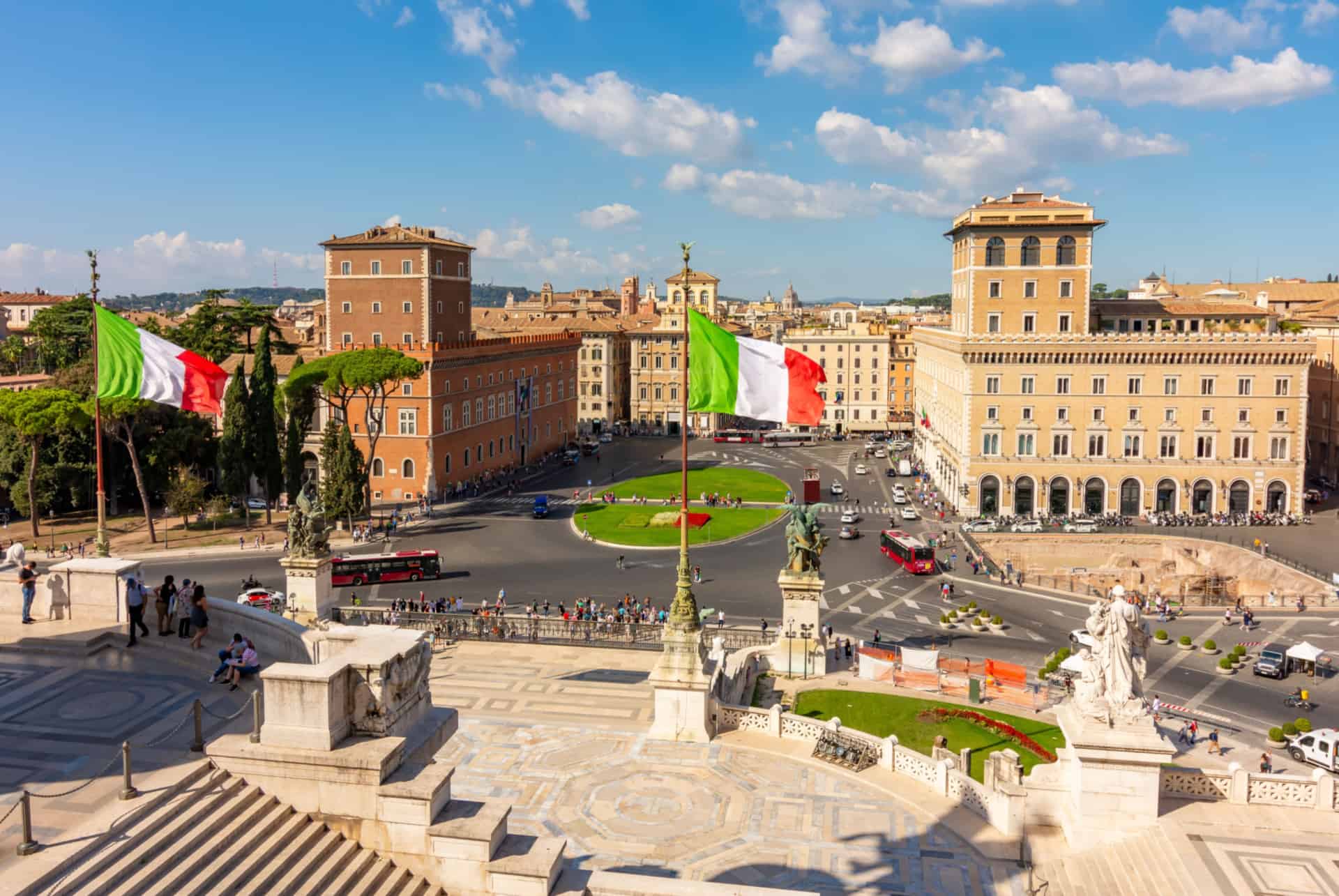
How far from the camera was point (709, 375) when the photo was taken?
2181 centimetres

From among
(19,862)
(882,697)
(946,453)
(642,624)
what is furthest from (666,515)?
(19,862)

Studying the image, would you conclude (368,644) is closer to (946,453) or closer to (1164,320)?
(946,453)

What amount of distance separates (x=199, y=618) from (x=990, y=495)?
52736 mm

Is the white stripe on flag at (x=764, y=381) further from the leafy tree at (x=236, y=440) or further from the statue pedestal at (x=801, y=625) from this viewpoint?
the leafy tree at (x=236, y=440)

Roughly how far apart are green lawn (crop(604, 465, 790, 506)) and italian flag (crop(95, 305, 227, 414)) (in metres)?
42.6

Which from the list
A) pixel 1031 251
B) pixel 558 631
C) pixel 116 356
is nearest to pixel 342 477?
pixel 558 631

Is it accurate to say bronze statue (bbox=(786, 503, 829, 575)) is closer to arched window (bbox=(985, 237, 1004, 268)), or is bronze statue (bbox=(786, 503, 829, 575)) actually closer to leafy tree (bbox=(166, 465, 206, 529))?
leafy tree (bbox=(166, 465, 206, 529))

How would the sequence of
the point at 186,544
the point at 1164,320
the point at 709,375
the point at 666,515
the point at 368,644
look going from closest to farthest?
the point at 368,644
the point at 709,375
the point at 186,544
the point at 666,515
the point at 1164,320

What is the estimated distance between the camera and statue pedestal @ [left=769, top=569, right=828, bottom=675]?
27.2 m

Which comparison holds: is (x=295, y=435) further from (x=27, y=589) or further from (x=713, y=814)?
(x=713, y=814)

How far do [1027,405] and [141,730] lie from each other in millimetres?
56949

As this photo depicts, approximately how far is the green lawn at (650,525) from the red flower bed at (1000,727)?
28223 millimetres

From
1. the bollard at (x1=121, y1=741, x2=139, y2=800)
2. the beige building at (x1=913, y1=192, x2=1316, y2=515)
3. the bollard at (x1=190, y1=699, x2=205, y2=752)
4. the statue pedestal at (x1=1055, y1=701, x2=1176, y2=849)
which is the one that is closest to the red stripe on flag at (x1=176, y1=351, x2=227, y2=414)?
the bollard at (x1=190, y1=699, x2=205, y2=752)

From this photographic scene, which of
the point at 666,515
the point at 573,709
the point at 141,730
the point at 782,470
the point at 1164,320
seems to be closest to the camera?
the point at 141,730
